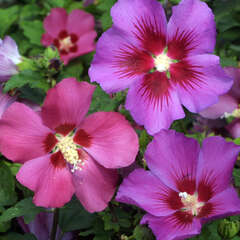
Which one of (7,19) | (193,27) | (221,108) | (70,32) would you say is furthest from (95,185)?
(7,19)

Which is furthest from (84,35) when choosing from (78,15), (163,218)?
(163,218)

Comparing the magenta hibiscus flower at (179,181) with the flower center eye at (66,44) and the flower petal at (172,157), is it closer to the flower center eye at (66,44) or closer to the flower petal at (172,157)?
the flower petal at (172,157)

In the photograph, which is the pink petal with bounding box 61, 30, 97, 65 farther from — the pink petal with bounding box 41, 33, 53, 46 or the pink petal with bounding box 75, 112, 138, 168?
the pink petal with bounding box 75, 112, 138, 168

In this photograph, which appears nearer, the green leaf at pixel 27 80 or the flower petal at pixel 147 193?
the flower petal at pixel 147 193

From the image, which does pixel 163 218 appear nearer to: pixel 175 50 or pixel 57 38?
pixel 175 50

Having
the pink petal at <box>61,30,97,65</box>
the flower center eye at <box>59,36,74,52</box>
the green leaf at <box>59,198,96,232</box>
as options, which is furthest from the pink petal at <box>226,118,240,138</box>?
the flower center eye at <box>59,36,74,52</box>

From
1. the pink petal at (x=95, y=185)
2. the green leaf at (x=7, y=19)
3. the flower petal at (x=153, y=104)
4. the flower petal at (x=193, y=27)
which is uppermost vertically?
the flower petal at (x=193, y=27)

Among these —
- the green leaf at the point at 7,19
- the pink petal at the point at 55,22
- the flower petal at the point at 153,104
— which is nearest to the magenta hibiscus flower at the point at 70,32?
the pink petal at the point at 55,22
